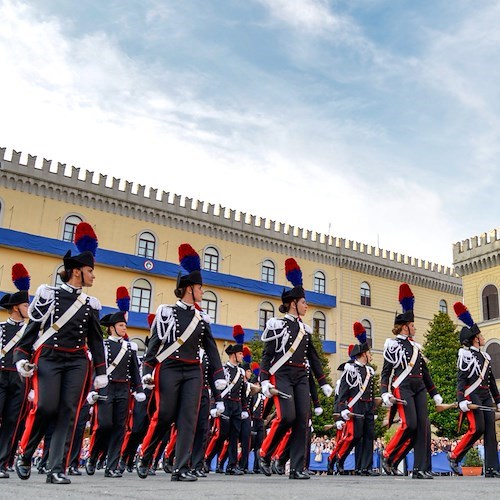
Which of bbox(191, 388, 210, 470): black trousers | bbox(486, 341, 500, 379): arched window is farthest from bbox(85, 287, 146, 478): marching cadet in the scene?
bbox(486, 341, 500, 379): arched window

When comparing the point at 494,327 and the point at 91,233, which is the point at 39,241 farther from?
the point at 91,233

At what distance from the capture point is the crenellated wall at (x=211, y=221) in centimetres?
3925

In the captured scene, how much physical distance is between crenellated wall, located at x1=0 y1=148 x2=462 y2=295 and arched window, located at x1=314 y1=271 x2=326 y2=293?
111 cm

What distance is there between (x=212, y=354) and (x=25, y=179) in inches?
1323

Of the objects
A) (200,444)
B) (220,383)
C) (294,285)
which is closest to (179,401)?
(220,383)

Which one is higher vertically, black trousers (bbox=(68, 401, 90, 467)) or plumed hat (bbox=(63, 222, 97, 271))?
plumed hat (bbox=(63, 222, 97, 271))

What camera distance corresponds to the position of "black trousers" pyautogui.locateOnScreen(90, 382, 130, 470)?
412 inches

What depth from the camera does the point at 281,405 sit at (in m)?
8.58

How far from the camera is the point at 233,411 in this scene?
13547 mm

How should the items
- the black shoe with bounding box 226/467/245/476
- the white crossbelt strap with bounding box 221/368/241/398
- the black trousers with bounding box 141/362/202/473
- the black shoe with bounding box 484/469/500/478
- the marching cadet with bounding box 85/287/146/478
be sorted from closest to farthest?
the black trousers with bounding box 141/362/202/473, the marching cadet with bounding box 85/287/146/478, the black shoe with bounding box 484/469/500/478, the black shoe with bounding box 226/467/245/476, the white crossbelt strap with bounding box 221/368/241/398

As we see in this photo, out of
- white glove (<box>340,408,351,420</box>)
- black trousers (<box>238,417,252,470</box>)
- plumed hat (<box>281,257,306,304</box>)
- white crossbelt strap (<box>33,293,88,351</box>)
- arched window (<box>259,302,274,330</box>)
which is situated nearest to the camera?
white crossbelt strap (<box>33,293,88,351</box>)

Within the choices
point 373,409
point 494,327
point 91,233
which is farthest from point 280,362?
point 494,327

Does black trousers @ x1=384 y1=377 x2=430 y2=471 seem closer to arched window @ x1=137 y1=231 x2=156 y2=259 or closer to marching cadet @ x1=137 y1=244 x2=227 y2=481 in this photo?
marching cadet @ x1=137 y1=244 x2=227 y2=481

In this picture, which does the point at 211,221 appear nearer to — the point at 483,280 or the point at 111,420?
the point at 483,280
